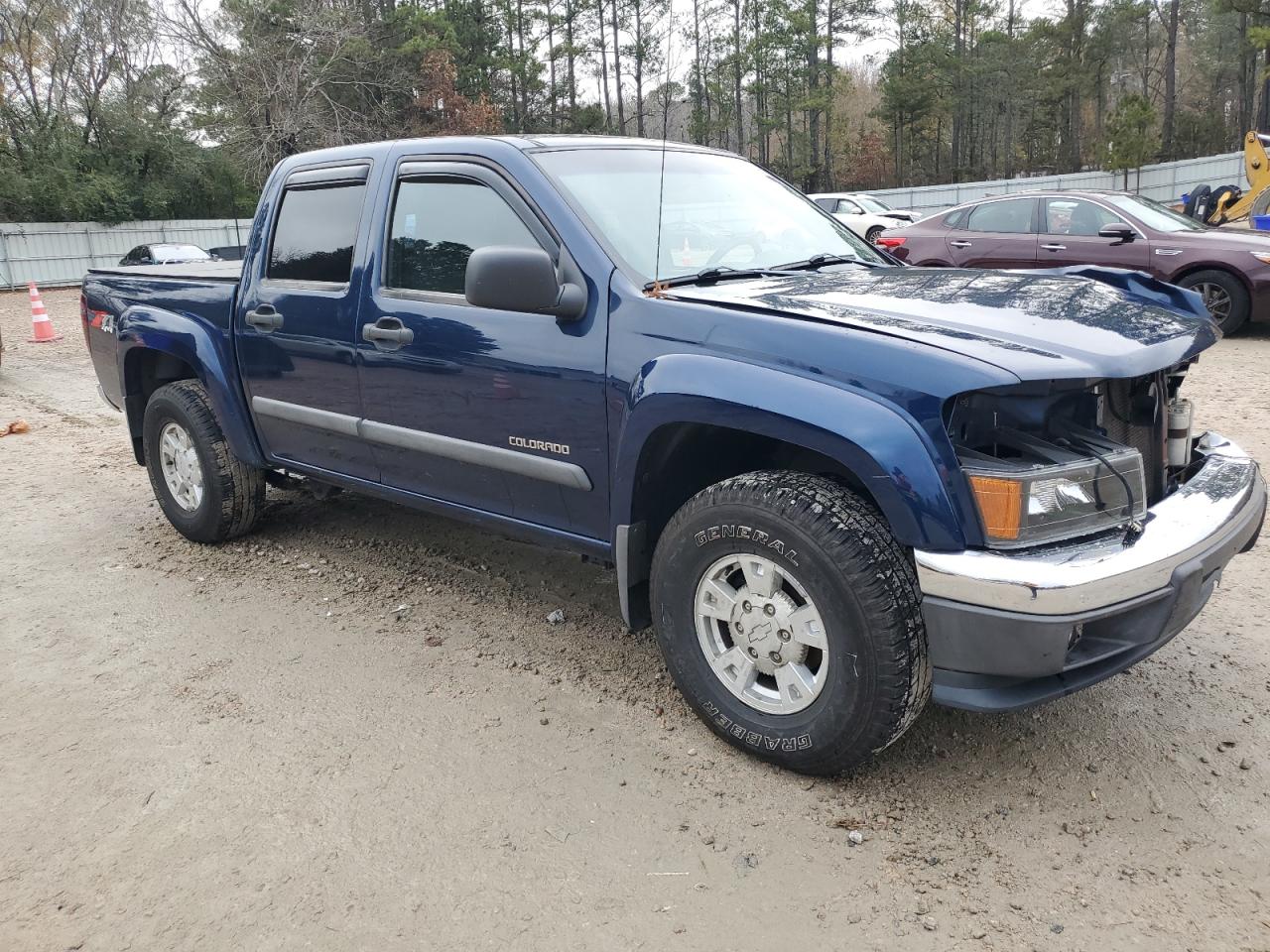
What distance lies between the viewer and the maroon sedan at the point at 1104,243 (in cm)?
934

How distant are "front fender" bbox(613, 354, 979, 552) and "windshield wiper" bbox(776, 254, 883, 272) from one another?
923 mm

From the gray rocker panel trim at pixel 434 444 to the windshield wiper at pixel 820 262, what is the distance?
1124 millimetres

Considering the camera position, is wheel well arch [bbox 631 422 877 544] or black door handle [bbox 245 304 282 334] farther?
black door handle [bbox 245 304 282 334]

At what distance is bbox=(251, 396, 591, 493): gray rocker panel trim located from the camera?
11.1 ft

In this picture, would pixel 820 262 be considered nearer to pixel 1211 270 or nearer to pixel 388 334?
pixel 388 334

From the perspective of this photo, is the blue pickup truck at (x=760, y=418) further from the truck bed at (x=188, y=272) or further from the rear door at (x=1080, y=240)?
the rear door at (x=1080, y=240)

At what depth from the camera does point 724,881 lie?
254 centimetres

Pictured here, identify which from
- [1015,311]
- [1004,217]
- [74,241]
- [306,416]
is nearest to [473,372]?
[306,416]

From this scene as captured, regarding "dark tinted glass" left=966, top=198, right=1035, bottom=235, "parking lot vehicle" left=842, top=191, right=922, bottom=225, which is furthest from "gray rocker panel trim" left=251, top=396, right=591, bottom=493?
"parking lot vehicle" left=842, top=191, right=922, bottom=225

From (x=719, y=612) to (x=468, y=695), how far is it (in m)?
1.11

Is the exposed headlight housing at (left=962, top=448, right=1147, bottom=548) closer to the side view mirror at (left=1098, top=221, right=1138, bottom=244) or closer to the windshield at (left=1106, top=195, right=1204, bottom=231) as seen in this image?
the side view mirror at (left=1098, top=221, right=1138, bottom=244)

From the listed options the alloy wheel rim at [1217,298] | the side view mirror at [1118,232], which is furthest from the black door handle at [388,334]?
the alloy wheel rim at [1217,298]

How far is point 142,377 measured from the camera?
550 centimetres

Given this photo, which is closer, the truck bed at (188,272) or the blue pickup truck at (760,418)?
the blue pickup truck at (760,418)
